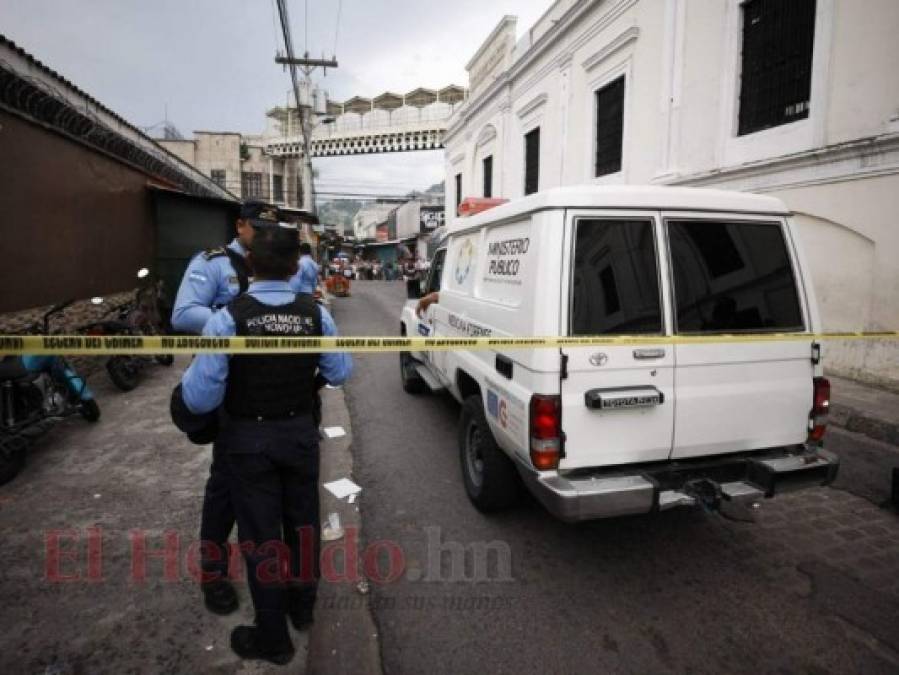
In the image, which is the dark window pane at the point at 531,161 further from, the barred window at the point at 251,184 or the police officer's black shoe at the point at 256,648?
the barred window at the point at 251,184

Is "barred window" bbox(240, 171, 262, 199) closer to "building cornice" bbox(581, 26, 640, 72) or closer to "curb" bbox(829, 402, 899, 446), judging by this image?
"building cornice" bbox(581, 26, 640, 72)

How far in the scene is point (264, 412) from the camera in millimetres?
2111

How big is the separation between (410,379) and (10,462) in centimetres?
407

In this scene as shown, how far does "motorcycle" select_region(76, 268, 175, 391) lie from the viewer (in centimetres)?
602

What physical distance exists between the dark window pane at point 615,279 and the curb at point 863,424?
162 inches

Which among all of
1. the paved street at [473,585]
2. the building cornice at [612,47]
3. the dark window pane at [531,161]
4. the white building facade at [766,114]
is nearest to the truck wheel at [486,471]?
the paved street at [473,585]

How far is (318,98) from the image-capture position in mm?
22906

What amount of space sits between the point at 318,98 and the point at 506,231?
23.1 m

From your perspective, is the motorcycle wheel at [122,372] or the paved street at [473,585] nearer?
the paved street at [473,585]

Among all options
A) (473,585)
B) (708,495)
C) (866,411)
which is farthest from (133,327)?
(866,411)

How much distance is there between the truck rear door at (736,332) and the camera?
279cm

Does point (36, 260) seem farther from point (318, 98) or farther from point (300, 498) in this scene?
point (318, 98)

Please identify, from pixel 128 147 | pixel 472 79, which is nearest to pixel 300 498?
pixel 128 147

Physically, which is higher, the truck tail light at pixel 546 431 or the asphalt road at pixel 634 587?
the truck tail light at pixel 546 431
